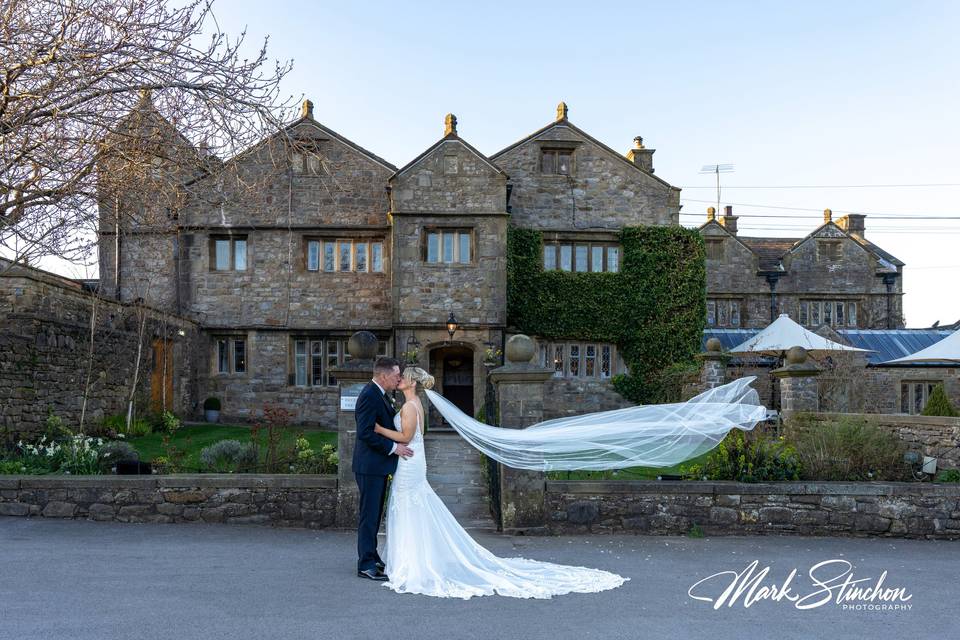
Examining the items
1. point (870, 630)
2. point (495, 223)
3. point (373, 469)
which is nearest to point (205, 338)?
point (495, 223)

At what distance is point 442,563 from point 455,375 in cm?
1536

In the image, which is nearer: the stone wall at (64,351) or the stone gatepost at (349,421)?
the stone gatepost at (349,421)

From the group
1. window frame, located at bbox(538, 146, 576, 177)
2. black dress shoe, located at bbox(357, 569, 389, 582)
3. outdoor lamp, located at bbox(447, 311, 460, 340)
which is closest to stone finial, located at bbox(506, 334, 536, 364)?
black dress shoe, located at bbox(357, 569, 389, 582)

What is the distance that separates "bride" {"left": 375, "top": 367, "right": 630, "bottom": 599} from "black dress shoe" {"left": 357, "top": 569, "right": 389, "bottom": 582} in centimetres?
6

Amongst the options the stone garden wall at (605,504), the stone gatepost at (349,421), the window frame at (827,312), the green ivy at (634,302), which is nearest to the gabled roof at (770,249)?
the window frame at (827,312)

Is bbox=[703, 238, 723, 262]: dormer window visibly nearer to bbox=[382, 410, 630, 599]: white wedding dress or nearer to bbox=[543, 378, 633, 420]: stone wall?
bbox=[543, 378, 633, 420]: stone wall

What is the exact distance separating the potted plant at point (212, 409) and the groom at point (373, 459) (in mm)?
14882

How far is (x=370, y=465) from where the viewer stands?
22.9 feet

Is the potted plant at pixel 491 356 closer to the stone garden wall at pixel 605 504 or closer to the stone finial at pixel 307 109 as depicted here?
the stone finial at pixel 307 109

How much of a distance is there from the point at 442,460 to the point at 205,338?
10194mm

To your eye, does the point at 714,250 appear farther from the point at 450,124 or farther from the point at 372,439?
the point at 372,439

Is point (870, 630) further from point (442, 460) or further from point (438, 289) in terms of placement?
point (438, 289)

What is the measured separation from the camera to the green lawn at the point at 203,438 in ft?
45.6

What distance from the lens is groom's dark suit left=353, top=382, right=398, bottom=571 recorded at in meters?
6.89
